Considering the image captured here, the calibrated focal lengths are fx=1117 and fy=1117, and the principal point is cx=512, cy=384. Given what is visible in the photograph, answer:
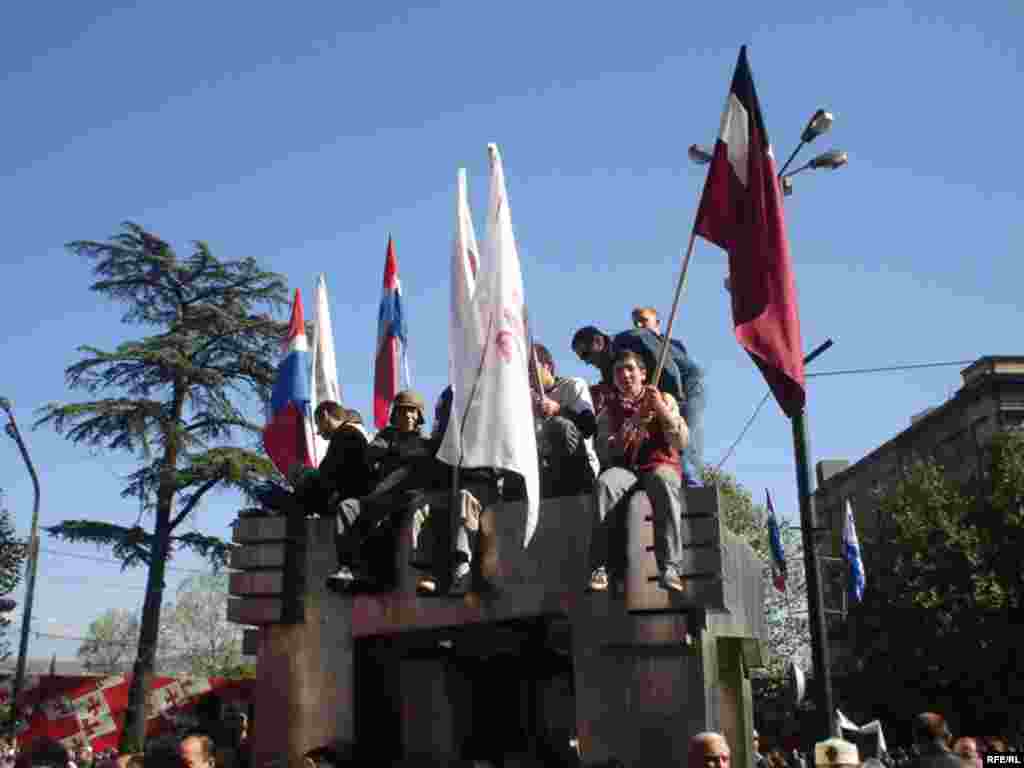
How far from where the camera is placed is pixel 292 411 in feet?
40.5

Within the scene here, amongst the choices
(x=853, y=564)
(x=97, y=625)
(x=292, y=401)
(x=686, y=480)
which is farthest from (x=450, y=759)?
(x=97, y=625)

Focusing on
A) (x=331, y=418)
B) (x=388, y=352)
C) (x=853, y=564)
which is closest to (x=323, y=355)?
(x=388, y=352)

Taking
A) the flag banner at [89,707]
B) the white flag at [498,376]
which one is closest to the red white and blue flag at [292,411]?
the white flag at [498,376]

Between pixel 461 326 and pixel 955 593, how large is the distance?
27.9 meters

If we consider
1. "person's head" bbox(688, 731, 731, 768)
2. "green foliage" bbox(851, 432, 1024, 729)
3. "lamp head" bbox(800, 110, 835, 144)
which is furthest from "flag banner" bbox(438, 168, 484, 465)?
"green foliage" bbox(851, 432, 1024, 729)

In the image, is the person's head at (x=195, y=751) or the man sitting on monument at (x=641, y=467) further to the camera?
the man sitting on monument at (x=641, y=467)

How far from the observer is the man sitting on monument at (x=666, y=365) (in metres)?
8.79

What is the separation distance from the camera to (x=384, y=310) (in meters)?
13.8

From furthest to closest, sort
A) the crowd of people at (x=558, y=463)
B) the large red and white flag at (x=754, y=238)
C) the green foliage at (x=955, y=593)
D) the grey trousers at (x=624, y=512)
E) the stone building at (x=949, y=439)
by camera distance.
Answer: the stone building at (x=949, y=439)
the green foliage at (x=955, y=593)
the large red and white flag at (x=754, y=238)
the crowd of people at (x=558, y=463)
the grey trousers at (x=624, y=512)

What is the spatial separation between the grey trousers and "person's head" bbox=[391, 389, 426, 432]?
1.94m

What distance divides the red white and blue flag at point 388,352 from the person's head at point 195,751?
8.67 meters

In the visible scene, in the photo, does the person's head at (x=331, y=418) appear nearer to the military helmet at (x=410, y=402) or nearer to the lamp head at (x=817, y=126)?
the military helmet at (x=410, y=402)

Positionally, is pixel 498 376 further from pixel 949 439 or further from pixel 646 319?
pixel 949 439

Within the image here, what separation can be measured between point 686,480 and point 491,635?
6.62ft
